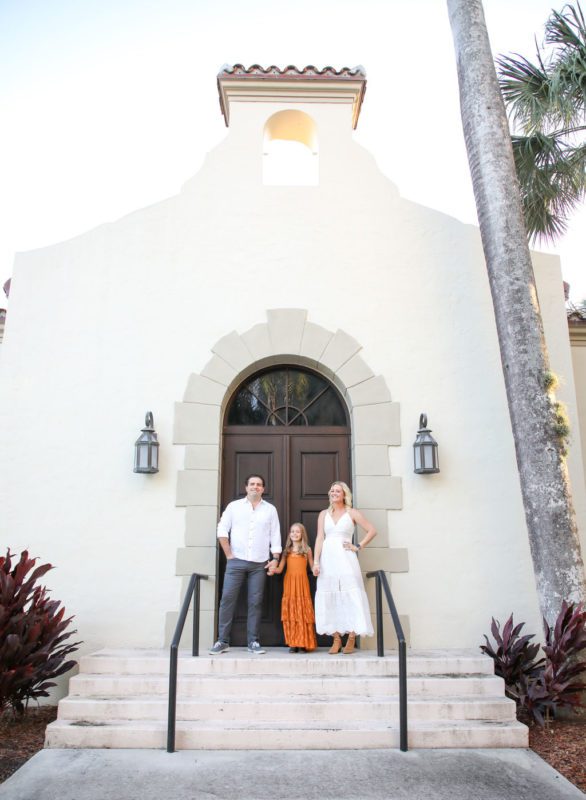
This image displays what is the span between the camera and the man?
6508mm

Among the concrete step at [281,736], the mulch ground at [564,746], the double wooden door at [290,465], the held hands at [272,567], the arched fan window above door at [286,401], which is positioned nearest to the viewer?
the mulch ground at [564,746]

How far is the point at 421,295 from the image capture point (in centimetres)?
763

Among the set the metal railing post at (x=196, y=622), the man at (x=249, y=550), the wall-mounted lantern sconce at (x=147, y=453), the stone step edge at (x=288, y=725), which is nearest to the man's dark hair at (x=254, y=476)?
the man at (x=249, y=550)

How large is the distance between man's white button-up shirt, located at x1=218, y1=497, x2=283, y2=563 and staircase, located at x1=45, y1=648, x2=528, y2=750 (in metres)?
1.01

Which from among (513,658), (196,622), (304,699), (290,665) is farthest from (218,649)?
(513,658)

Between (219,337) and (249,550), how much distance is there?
237 cm

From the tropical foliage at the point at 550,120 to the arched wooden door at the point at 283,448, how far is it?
349 cm

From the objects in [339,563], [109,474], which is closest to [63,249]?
[109,474]

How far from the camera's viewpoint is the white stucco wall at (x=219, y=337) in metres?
6.86

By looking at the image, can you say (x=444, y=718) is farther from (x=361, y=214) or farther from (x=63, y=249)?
(x=63, y=249)

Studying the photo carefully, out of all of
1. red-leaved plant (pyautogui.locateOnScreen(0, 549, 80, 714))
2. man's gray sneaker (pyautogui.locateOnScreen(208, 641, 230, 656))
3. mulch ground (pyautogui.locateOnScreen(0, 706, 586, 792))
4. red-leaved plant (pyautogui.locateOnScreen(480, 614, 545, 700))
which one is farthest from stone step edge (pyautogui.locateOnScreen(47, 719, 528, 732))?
man's gray sneaker (pyautogui.locateOnScreen(208, 641, 230, 656))

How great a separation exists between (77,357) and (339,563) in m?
3.61

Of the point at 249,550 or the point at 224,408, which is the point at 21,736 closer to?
the point at 249,550

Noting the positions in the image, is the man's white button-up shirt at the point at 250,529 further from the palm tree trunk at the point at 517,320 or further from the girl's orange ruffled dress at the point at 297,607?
the palm tree trunk at the point at 517,320
